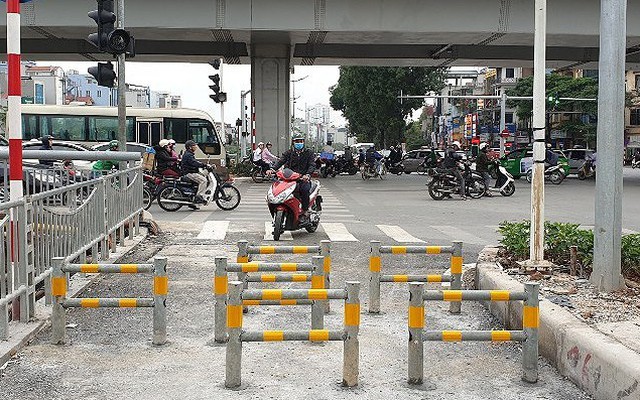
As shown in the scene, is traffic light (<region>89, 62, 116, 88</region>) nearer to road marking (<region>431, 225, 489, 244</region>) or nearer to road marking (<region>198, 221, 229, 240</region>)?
road marking (<region>198, 221, 229, 240</region>)

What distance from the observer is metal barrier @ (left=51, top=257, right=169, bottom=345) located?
5527mm

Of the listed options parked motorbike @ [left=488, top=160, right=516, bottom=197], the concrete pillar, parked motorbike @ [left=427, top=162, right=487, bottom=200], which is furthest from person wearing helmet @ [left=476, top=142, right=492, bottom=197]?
the concrete pillar

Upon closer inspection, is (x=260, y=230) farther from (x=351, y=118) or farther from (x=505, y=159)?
(x=351, y=118)

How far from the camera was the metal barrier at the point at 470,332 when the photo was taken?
15.5 ft

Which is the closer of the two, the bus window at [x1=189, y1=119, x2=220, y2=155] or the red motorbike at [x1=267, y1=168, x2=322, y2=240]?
the red motorbike at [x1=267, y1=168, x2=322, y2=240]

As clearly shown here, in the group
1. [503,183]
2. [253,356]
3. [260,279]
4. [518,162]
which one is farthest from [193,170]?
[518,162]

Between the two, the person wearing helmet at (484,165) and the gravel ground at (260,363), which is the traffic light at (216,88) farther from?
the gravel ground at (260,363)

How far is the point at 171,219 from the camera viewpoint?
15.0m

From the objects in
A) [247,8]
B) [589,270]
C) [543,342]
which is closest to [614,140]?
[589,270]

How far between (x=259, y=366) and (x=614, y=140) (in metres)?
3.44

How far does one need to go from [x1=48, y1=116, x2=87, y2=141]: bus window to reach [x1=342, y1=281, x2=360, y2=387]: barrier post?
27.4m

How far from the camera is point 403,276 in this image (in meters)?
6.59

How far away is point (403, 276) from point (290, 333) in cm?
217

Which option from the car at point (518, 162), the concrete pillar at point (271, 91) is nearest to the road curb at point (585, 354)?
the concrete pillar at point (271, 91)
